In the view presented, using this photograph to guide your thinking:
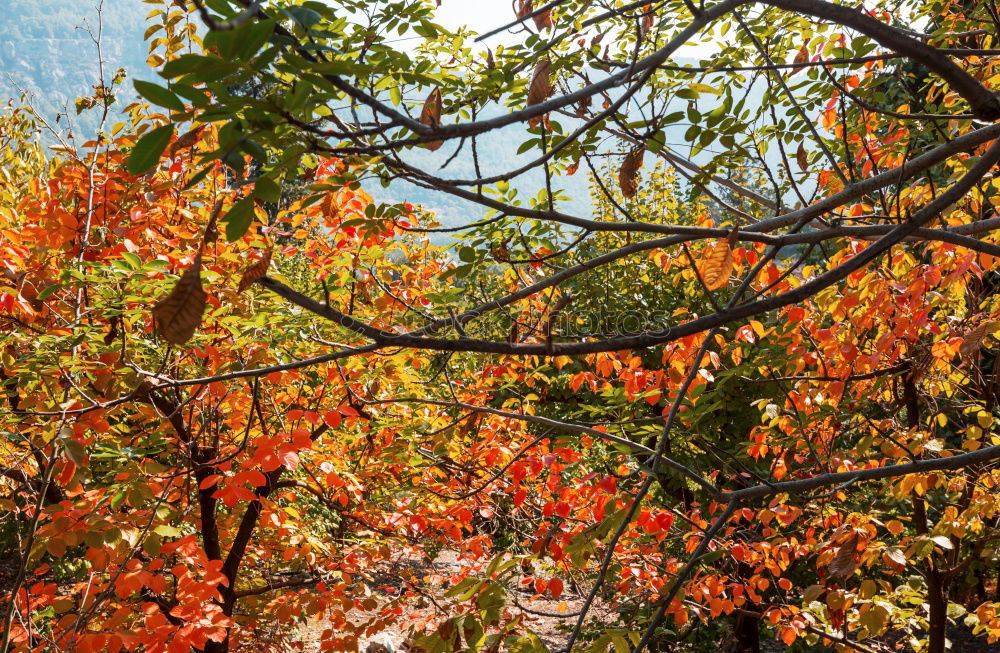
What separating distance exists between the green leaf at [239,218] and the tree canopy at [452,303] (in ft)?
0.04

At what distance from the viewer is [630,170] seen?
220 centimetres

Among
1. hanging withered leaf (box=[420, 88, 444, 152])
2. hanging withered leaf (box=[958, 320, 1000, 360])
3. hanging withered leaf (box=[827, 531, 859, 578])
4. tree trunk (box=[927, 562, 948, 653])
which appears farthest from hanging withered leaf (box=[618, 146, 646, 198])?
tree trunk (box=[927, 562, 948, 653])

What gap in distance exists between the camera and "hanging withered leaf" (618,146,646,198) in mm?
2191

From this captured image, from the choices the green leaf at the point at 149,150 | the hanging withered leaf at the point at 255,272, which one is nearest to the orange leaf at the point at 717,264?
the hanging withered leaf at the point at 255,272

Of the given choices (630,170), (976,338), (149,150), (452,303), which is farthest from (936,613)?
(149,150)

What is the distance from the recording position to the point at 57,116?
12.3 feet

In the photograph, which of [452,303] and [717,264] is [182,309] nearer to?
[717,264]

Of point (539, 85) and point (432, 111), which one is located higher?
point (539, 85)

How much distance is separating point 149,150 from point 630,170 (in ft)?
4.89

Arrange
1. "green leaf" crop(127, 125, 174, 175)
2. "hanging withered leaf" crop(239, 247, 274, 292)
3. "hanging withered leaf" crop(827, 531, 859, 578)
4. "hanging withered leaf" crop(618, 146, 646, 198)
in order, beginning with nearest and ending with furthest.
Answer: "green leaf" crop(127, 125, 174, 175) → "hanging withered leaf" crop(239, 247, 274, 292) → "hanging withered leaf" crop(618, 146, 646, 198) → "hanging withered leaf" crop(827, 531, 859, 578)

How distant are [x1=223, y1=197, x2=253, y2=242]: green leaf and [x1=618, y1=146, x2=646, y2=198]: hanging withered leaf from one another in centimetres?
128

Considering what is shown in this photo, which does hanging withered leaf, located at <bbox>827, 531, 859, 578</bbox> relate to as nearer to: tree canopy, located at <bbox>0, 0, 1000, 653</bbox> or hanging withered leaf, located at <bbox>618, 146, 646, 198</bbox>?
tree canopy, located at <bbox>0, 0, 1000, 653</bbox>

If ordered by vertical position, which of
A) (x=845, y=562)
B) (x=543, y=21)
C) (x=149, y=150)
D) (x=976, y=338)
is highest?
(x=543, y=21)

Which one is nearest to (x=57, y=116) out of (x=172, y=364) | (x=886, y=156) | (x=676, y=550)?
(x=172, y=364)
